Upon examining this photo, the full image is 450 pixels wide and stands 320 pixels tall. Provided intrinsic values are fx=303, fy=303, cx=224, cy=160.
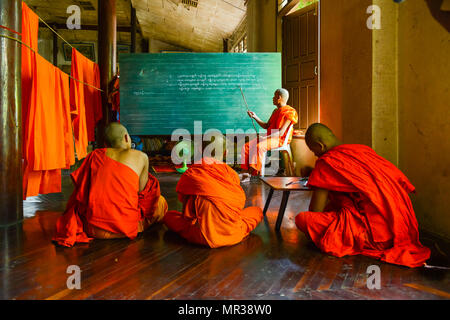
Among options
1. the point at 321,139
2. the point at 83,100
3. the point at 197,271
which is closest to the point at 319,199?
the point at 321,139

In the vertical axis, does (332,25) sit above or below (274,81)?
above

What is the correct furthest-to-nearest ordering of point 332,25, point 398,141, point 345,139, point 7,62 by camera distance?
point 332,25 < point 345,139 < point 398,141 < point 7,62

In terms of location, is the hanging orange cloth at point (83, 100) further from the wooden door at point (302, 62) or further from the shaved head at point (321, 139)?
the wooden door at point (302, 62)

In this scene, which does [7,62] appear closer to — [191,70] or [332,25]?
[191,70]

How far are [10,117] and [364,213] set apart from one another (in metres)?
3.52

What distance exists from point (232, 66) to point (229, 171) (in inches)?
150

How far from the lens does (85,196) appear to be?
2.69 meters

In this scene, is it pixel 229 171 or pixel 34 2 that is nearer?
pixel 229 171

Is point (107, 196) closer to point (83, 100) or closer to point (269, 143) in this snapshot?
point (83, 100)

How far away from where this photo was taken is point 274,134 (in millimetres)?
5355

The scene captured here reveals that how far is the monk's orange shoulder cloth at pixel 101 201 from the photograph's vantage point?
2.62 metres

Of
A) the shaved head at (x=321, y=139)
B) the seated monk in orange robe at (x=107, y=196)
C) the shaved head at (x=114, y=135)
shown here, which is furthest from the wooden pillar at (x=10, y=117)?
the shaved head at (x=321, y=139)

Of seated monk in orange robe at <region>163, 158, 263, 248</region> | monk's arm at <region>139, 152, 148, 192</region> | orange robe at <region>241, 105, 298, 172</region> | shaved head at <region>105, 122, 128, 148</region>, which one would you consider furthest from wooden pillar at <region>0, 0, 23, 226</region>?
orange robe at <region>241, 105, 298, 172</region>

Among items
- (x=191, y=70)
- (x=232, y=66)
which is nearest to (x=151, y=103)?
(x=191, y=70)
